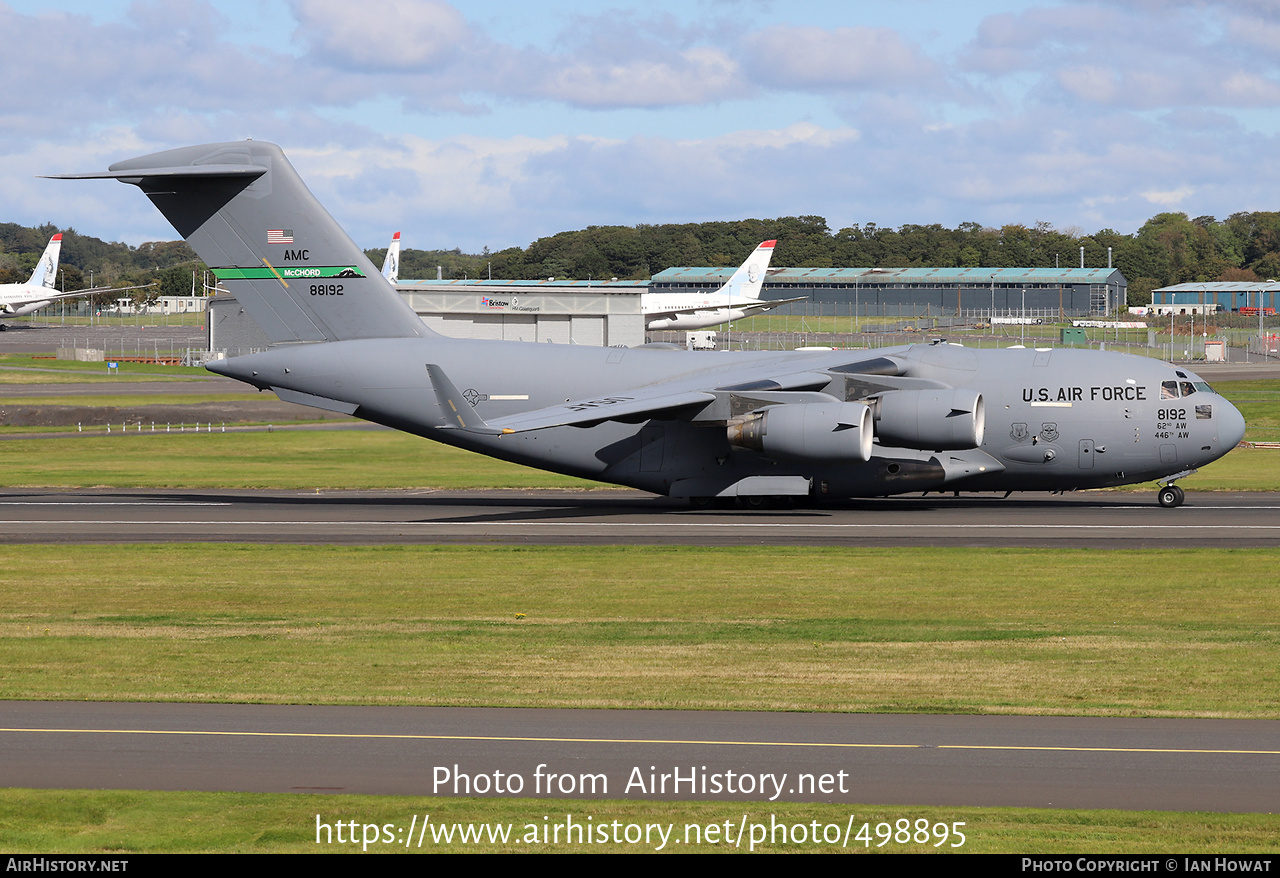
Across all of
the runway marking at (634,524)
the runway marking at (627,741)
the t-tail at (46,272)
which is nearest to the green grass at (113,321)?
the t-tail at (46,272)

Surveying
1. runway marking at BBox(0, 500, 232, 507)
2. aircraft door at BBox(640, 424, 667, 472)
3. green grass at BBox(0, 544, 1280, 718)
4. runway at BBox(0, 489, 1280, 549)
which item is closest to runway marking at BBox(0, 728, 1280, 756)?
green grass at BBox(0, 544, 1280, 718)

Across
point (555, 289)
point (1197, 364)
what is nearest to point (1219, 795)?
point (555, 289)

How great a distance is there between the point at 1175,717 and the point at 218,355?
2486 centimetres

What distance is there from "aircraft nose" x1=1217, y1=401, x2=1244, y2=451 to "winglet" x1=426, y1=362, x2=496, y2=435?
52.1 feet

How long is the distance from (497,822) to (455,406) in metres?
18.2

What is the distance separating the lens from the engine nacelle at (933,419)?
28344 mm

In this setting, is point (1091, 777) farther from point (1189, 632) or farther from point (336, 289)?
point (336, 289)

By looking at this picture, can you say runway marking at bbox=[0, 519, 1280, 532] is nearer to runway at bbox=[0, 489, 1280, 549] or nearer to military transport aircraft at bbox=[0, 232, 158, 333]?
runway at bbox=[0, 489, 1280, 549]

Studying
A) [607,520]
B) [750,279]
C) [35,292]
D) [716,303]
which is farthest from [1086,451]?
[35,292]

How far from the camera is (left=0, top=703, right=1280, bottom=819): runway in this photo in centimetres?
1045

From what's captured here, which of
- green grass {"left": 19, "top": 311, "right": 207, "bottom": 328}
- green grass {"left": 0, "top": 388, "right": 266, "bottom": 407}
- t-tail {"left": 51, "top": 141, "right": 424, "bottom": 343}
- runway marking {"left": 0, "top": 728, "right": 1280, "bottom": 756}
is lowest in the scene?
runway marking {"left": 0, "top": 728, "right": 1280, "bottom": 756}

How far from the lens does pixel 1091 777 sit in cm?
1070

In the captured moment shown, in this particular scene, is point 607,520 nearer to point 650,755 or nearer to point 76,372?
point 650,755

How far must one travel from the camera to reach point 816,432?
28531 mm
